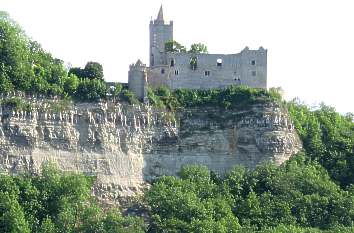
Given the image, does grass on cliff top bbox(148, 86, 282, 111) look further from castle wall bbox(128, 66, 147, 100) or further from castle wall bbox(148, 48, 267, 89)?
castle wall bbox(128, 66, 147, 100)

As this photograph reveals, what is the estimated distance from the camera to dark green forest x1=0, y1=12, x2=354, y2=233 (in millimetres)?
96688

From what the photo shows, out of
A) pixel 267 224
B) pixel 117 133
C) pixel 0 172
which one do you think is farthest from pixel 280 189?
pixel 0 172

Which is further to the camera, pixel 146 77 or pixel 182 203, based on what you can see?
pixel 146 77

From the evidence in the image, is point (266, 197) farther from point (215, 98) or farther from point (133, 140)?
point (133, 140)

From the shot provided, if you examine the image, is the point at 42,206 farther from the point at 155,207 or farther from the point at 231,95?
the point at 231,95

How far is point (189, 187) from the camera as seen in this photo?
330 feet

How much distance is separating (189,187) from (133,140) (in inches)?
202

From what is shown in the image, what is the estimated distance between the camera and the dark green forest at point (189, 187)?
96.7 m

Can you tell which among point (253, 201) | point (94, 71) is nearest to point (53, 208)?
point (94, 71)

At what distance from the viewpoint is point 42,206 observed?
319 ft

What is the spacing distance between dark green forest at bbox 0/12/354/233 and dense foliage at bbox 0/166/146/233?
0.05 m

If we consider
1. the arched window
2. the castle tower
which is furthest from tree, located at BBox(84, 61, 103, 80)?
the arched window

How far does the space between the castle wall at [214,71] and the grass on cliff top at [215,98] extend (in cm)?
74

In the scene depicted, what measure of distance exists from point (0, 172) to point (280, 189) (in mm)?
16845
